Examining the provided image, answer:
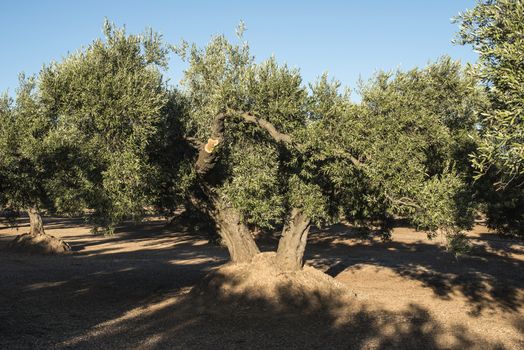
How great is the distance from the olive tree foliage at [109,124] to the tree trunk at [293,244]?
268 inches

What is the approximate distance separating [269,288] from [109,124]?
387 inches

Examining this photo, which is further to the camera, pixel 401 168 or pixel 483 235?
pixel 483 235

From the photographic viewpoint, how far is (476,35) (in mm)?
15312

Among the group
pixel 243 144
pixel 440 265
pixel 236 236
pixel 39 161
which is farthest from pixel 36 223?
pixel 440 265

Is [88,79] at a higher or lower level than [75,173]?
higher

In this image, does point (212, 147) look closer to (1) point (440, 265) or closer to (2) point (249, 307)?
(2) point (249, 307)

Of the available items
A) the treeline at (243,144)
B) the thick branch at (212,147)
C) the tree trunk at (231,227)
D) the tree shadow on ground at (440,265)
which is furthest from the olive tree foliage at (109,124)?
the tree shadow on ground at (440,265)

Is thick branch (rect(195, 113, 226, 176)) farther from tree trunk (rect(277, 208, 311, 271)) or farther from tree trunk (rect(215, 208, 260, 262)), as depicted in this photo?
tree trunk (rect(277, 208, 311, 271))

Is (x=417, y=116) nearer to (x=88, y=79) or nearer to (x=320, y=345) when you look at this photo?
(x=320, y=345)

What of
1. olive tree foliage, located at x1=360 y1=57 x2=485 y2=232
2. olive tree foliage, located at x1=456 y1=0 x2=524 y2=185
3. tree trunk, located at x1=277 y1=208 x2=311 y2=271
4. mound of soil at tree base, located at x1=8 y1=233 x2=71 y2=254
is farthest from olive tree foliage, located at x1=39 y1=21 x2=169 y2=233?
mound of soil at tree base, located at x1=8 y1=233 x2=71 y2=254

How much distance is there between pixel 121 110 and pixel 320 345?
38.2 feet

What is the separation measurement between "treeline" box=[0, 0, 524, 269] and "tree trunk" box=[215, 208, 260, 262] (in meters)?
0.07

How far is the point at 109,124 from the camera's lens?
18.7m

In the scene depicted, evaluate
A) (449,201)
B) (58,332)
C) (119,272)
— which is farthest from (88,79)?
(119,272)
